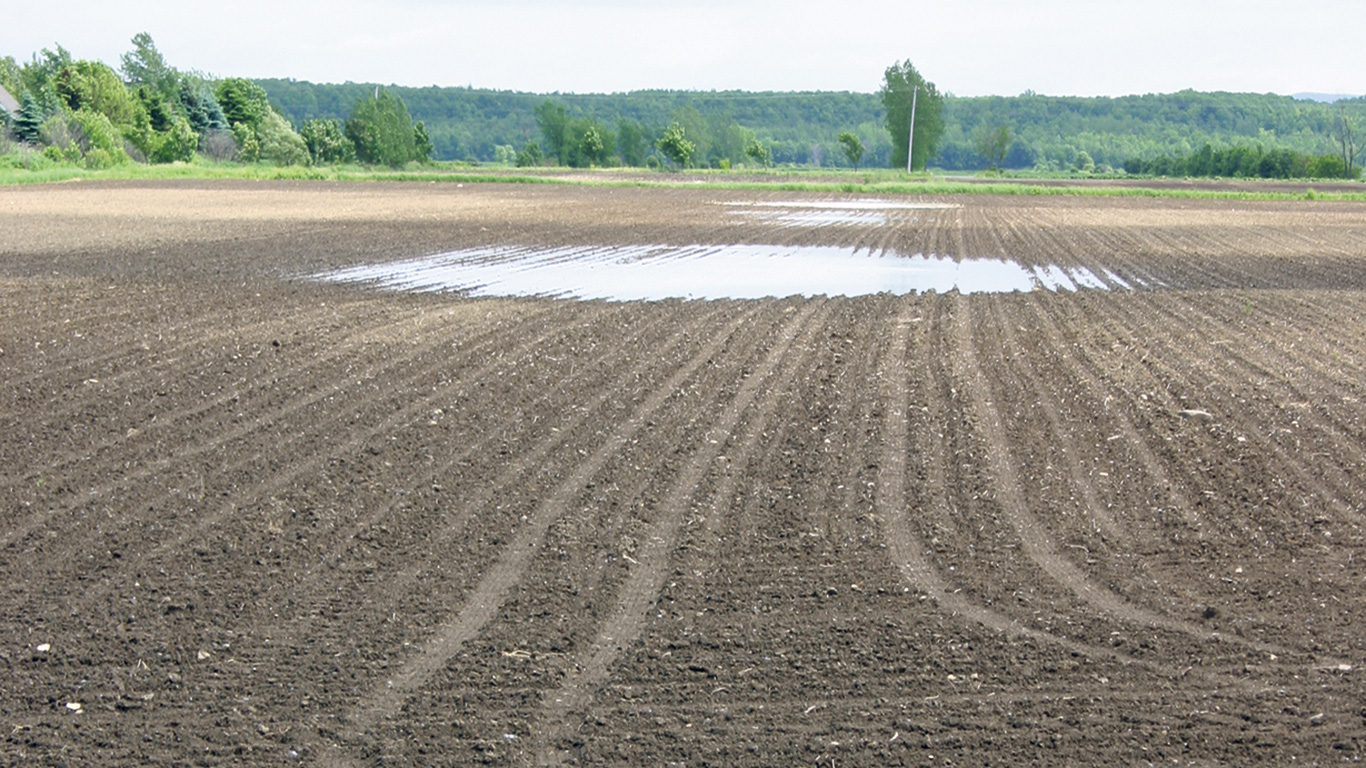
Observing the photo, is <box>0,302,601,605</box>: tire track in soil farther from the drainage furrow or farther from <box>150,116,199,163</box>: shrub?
<box>150,116,199,163</box>: shrub

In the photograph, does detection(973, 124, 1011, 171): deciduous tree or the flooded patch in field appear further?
detection(973, 124, 1011, 171): deciduous tree

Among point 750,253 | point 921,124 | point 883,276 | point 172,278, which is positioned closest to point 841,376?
point 883,276

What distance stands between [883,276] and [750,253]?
479cm

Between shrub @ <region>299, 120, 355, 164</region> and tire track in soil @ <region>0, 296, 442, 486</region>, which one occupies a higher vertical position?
shrub @ <region>299, 120, 355, 164</region>

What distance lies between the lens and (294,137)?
89.5m

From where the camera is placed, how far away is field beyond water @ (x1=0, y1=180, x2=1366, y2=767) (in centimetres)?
462

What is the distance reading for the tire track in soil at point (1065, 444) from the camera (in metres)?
7.05

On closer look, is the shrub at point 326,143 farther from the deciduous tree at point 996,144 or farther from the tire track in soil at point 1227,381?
the tire track in soil at point 1227,381

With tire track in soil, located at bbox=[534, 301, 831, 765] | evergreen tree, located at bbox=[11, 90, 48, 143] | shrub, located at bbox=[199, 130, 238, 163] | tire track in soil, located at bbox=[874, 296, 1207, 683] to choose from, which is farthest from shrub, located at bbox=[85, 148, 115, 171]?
tire track in soil, located at bbox=[874, 296, 1207, 683]

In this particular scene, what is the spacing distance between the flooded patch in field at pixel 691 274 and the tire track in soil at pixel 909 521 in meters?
6.83

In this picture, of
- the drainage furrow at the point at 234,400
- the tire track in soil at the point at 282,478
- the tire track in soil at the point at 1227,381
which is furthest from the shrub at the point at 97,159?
the tire track in soil at the point at 1227,381

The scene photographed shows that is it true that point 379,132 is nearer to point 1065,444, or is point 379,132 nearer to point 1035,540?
point 1065,444

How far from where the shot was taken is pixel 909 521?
7.05 meters

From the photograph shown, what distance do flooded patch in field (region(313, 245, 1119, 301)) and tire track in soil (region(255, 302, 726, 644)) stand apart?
270 inches
